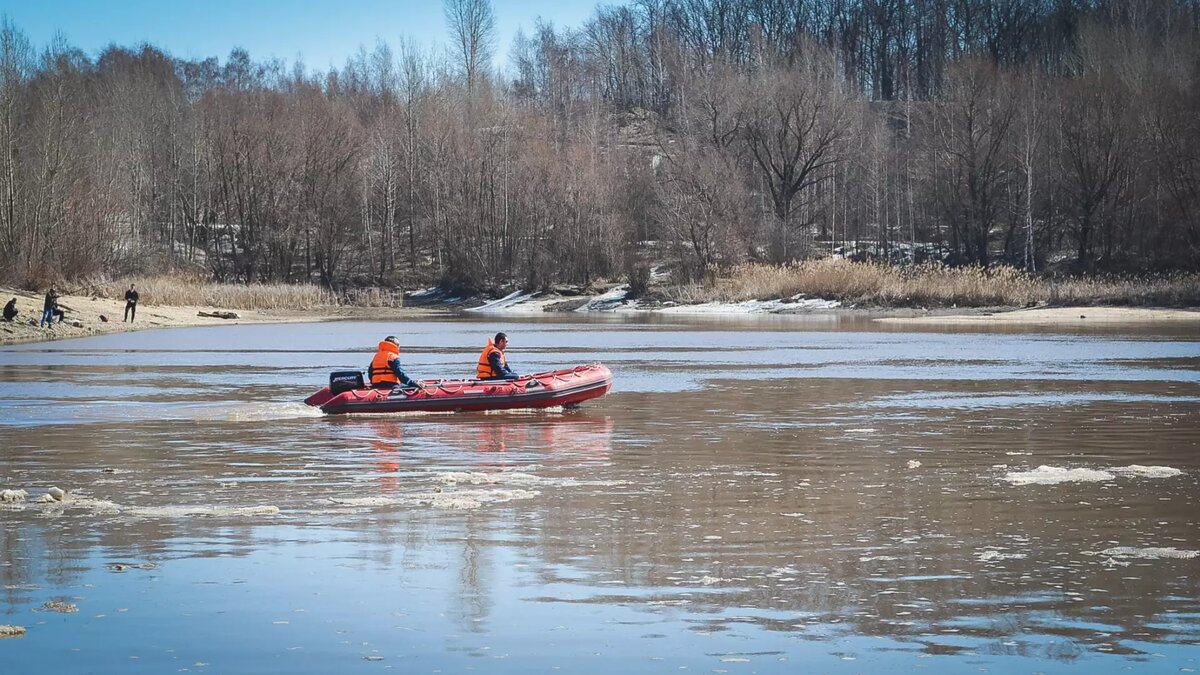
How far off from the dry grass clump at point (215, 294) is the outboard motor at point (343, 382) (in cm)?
3422

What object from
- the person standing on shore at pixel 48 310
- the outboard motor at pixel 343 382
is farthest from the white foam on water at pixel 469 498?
the person standing on shore at pixel 48 310

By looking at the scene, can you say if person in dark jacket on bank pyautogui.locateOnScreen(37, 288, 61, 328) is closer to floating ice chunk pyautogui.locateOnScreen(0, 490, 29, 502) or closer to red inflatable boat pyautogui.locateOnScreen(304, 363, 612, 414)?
red inflatable boat pyautogui.locateOnScreen(304, 363, 612, 414)

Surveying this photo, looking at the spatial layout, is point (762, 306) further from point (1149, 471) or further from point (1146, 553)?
point (1146, 553)

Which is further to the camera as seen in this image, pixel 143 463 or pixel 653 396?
pixel 653 396

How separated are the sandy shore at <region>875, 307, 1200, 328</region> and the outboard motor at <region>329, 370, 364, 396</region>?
31923mm

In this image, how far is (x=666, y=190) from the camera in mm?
70500

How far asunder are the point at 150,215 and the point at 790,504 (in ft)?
232

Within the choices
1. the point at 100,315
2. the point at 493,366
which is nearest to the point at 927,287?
the point at 100,315

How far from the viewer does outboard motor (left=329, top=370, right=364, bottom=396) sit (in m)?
20.7

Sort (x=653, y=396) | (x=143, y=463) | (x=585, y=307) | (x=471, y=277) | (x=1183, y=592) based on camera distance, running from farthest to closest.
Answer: (x=471, y=277) → (x=585, y=307) → (x=653, y=396) → (x=143, y=463) → (x=1183, y=592)

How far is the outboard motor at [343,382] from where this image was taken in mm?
20672

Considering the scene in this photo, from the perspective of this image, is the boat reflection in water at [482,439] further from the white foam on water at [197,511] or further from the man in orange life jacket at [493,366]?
the white foam on water at [197,511]

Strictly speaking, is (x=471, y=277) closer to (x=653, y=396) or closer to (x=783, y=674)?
(x=653, y=396)

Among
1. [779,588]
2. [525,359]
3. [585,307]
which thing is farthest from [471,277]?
[779,588]
